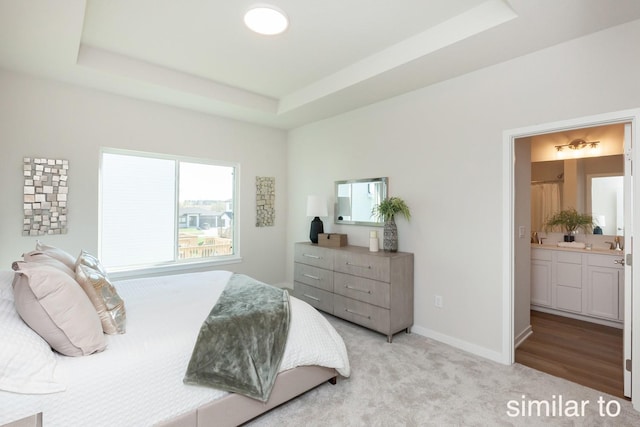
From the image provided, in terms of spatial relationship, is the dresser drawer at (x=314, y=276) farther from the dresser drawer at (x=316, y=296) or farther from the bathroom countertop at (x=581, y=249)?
the bathroom countertop at (x=581, y=249)

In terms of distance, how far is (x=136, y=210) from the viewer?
3.76 m

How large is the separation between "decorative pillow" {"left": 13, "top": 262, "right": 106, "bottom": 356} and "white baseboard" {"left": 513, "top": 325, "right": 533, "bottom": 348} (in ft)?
11.1

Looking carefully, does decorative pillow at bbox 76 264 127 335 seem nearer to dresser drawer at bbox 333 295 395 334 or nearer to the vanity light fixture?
dresser drawer at bbox 333 295 395 334

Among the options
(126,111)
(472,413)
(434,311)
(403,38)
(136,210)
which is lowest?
(472,413)

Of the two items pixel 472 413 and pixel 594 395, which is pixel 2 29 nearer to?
pixel 472 413

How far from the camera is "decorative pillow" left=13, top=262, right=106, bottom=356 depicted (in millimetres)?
1459

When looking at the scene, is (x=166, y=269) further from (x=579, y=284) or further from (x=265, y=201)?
(x=579, y=284)

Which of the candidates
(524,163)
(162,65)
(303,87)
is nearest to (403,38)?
(303,87)

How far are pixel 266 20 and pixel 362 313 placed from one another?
281 centimetres

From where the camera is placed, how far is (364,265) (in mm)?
3309

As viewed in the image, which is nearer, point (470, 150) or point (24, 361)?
point (24, 361)

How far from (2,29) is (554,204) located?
5906 millimetres

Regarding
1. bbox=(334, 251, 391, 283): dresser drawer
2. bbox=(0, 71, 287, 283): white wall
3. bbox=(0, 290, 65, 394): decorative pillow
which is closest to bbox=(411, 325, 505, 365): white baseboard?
bbox=(334, 251, 391, 283): dresser drawer

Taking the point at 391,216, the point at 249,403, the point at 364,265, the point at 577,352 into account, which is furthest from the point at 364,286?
the point at 577,352
